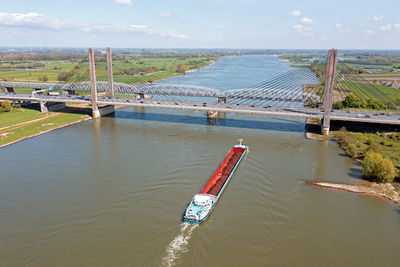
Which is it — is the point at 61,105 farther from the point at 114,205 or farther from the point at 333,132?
the point at 333,132

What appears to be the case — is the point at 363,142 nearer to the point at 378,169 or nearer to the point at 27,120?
the point at 378,169

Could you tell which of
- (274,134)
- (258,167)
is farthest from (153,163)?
(274,134)

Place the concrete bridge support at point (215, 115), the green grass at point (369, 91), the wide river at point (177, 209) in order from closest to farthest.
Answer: the wide river at point (177, 209) → the concrete bridge support at point (215, 115) → the green grass at point (369, 91)

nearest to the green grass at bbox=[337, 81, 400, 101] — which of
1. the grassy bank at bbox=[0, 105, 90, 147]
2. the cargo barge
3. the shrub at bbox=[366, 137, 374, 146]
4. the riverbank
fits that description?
the shrub at bbox=[366, 137, 374, 146]

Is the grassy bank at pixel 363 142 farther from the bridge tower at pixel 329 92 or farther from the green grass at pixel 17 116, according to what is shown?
the green grass at pixel 17 116

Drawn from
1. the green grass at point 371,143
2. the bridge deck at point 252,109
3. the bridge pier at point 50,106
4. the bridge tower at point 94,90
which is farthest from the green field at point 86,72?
the green grass at point 371,143

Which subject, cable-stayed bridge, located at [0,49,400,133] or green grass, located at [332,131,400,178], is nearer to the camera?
green grass, located at [332,131,400,178]

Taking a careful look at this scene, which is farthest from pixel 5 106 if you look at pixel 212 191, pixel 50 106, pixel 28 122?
pixel 212 191

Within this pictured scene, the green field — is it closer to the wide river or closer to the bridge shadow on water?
the bridge shadow on water
